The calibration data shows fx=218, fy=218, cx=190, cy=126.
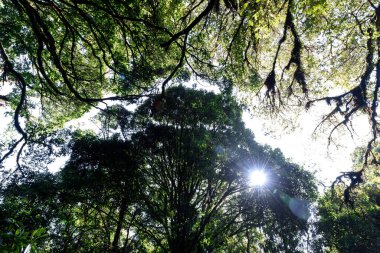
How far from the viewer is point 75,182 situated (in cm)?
1101

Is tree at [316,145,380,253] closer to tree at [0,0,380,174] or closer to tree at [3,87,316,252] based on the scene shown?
tree at [3,87,316,252]

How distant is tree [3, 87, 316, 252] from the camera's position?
10969 mm

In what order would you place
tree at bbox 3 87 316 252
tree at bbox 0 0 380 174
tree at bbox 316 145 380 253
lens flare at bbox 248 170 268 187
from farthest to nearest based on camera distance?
1. tree at bbox 316 145 380 253
2. lens flare at bbox 248 170 268 187
3. tree at bbox 3 87 316 252
4. tree at bbox 0 0 380 174

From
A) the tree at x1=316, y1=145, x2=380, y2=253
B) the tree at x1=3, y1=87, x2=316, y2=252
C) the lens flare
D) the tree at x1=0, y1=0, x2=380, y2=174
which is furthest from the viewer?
the tree at x1=316, y1=145, x2=380, y2=253

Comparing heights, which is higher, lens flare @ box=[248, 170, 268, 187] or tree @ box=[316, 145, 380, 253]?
tree @ box=[316, 145, 380, 253]

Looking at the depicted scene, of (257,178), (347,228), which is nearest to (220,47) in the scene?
(257,178)

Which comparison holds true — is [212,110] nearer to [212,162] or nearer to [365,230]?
[212,162]

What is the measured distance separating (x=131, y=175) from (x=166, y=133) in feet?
9.43

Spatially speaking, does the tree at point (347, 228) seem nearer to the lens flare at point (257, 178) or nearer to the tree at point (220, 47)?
the lens flare at point (257, 178)

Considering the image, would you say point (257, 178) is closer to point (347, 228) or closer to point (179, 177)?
point (179, 177)

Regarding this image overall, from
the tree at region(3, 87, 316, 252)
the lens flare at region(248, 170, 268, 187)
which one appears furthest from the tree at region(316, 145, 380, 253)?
the lens flare at region(248, 170, 268, 187)

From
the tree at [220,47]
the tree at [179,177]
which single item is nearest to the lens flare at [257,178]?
the tree at [179,177]

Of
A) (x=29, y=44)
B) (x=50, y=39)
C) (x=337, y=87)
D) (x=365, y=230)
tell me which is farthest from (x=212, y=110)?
(x=365, y=230)

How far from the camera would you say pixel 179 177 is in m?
11.9
